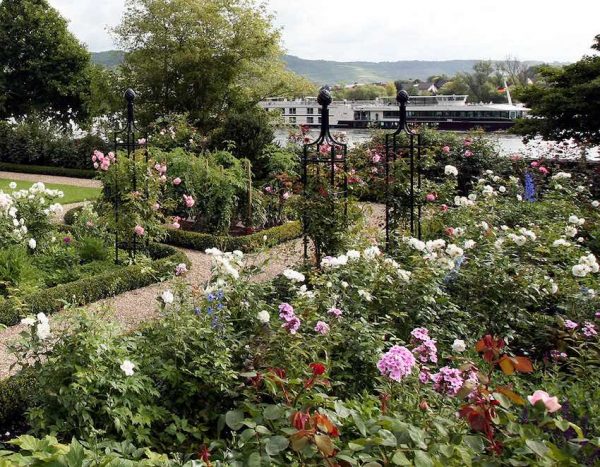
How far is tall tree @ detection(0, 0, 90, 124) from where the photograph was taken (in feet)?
76.3

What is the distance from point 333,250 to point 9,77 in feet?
73.0

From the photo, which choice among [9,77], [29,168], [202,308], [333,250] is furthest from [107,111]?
[202,308]

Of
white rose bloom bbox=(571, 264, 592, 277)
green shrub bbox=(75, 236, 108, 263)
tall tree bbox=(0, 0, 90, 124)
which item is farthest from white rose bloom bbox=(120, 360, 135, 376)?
tall tree bbox=(0, 0, 90, 124)

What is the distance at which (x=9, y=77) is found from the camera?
23.5 meters

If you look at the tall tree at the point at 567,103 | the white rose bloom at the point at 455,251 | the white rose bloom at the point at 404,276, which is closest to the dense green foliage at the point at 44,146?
the tall tree at the point at 567,103

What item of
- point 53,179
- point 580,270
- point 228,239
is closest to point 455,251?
point 580,270

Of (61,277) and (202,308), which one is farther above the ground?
(202,308)

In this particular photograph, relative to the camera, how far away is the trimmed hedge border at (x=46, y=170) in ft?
48.1

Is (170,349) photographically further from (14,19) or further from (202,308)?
(14,19)

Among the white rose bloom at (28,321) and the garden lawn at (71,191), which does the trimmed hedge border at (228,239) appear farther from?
the white rose bloom at (28,321)

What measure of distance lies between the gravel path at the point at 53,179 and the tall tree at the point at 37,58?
839 cm

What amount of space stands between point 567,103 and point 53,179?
1072 cm

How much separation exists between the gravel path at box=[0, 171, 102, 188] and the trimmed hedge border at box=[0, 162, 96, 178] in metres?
0.15

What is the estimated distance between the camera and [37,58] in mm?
23250
